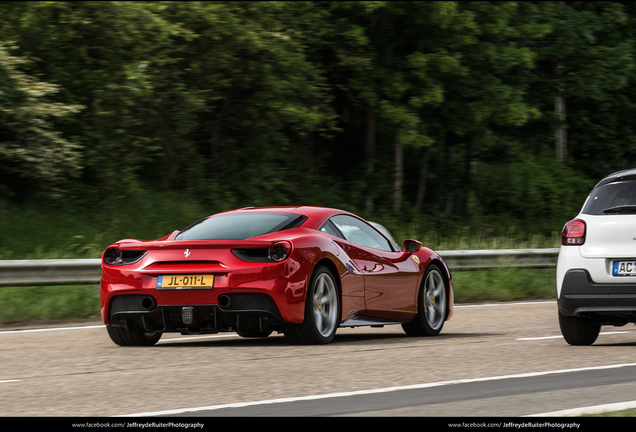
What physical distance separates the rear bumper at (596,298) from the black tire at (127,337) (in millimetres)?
3699

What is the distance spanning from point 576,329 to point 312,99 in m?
17.7

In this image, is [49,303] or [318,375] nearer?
[318,375]

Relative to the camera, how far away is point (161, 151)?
24.9 meters

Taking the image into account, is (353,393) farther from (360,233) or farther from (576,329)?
(360,233)

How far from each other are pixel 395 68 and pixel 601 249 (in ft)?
61.6

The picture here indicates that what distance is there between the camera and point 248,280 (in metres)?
8.69

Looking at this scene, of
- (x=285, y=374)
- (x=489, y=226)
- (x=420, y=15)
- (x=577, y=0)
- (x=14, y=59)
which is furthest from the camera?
(x=577, y=0)

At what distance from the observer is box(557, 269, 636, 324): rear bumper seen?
8953 mm

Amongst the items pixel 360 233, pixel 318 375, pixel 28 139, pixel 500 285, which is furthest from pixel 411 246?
pixel 28 139

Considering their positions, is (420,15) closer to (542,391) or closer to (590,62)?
Result: (590,62)

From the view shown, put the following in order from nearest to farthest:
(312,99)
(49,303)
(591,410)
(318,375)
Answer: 1. (591,410)
2. (318,375)
3. (49,303)
4. (312,99)

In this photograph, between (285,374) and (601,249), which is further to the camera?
(601,249)

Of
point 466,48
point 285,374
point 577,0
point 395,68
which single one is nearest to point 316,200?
point 395,68

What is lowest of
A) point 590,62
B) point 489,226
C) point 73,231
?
point 489,226
